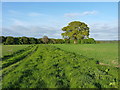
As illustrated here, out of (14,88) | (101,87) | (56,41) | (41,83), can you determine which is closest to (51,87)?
(41,83)

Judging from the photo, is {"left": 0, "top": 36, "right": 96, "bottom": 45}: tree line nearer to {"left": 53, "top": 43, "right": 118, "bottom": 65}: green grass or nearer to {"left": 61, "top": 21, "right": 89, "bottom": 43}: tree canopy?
{"left": 61, "top": 21, "right": 89, "bottom": 43}: tree canopy

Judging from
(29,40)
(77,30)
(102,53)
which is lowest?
(102,53)

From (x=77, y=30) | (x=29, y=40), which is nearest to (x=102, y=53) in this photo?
(x=77, y=30)

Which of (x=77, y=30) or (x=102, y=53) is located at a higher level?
(x=77, y=30)

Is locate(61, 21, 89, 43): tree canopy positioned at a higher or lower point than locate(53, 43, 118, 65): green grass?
higher

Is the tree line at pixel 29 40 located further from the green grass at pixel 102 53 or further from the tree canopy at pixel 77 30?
the green grass at pixel 102 53

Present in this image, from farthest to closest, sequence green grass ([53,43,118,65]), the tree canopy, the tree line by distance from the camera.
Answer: the tree line
the tree canopy
green grass ([53,43,118,65])

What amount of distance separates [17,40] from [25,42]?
7121 mm

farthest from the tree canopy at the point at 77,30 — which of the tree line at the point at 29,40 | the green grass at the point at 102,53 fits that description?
the green grass at the point at 102,53

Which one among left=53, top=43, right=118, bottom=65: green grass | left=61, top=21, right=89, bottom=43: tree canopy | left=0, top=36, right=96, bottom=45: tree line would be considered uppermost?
left=61, top=21, right=89, bottom=43: tree canopy

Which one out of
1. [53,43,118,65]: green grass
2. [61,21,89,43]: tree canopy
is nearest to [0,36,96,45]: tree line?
[61,21,89,43]: tree canopy

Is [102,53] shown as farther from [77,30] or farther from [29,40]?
[29,40]

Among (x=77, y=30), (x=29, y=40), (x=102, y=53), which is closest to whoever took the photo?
(x=102, y=53)

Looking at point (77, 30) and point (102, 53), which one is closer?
point (102, 53)
